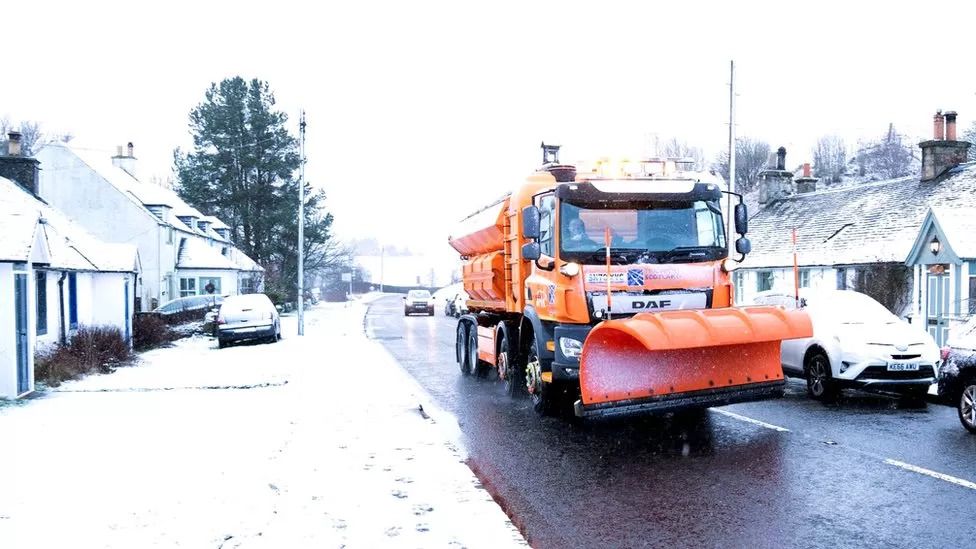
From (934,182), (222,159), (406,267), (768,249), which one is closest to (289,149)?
(222,159)

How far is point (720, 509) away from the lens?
236 inches

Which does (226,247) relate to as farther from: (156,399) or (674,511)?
(674,511)

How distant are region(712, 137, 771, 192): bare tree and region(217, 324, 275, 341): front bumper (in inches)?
2302

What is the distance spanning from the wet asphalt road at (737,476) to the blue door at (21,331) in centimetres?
715

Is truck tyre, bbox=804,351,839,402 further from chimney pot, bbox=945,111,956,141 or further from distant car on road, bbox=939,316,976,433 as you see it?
chimney pot, bbox=945,111,956,141

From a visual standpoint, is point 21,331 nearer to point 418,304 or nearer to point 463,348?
point 463,348

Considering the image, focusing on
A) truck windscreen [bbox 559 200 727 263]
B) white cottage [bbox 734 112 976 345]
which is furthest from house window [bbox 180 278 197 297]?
truck windscreen [bbox 559 200 727 263]

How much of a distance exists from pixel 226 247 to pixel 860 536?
51636mm

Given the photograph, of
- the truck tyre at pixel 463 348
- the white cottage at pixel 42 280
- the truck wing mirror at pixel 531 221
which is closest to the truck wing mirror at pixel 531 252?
the truck wing mirror at pixel 531 221

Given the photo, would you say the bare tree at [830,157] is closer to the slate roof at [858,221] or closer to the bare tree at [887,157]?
the bare tree at [887,157]

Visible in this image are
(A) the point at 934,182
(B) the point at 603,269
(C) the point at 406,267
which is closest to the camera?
(B) the point at 603,269

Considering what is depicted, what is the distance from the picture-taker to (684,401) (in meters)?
8.16

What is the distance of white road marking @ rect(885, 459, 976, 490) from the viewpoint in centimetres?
658

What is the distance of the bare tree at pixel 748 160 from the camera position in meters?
75.2
